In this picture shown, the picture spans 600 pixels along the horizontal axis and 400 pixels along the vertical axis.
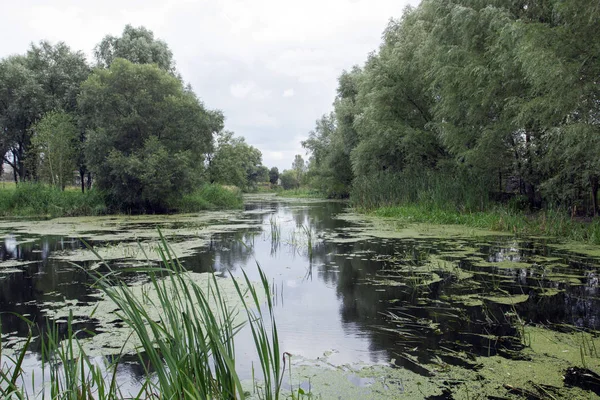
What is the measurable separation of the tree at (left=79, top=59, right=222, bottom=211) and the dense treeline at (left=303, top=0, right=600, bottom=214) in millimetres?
7341

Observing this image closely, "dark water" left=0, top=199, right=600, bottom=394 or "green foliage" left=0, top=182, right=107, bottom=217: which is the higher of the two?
"green foliage" left=0, top=182, right=107, bottom=217

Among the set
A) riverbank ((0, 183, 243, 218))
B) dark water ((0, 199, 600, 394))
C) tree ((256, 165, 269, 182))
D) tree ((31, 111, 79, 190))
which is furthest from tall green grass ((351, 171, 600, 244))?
tree ((256, 165, 269, 182))

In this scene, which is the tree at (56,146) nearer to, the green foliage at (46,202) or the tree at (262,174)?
the green foliage at (46,202)

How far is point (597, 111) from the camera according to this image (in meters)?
7.45

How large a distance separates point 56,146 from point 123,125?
5.56 meters

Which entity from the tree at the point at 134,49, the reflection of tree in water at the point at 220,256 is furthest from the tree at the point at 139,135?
the reflection of tree in water at the point at 220,256

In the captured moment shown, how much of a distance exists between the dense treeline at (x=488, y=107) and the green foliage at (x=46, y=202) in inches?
412

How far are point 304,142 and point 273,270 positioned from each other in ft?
97.8

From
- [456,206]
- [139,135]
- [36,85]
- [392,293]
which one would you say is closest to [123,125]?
[139,135]

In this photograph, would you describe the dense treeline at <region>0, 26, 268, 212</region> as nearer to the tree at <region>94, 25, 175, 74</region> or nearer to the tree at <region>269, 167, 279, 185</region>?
the tree at <region>94, 25, 175, 74</region>

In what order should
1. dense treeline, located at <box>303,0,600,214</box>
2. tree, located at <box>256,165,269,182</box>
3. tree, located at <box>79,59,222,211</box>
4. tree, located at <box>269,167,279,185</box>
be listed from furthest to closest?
tree, located at <box>269,167,279,185</box> → tree, located at <box>256,165,269,182</box> → tree, located at <box>79,59,222,211</box> → dense treeline, located at <box>303,0,600,214</box>

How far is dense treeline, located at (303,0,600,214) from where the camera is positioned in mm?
7445

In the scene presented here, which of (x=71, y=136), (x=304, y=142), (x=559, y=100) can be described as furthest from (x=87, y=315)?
(x=304, y=142)

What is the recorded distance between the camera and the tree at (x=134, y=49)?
22859mm
